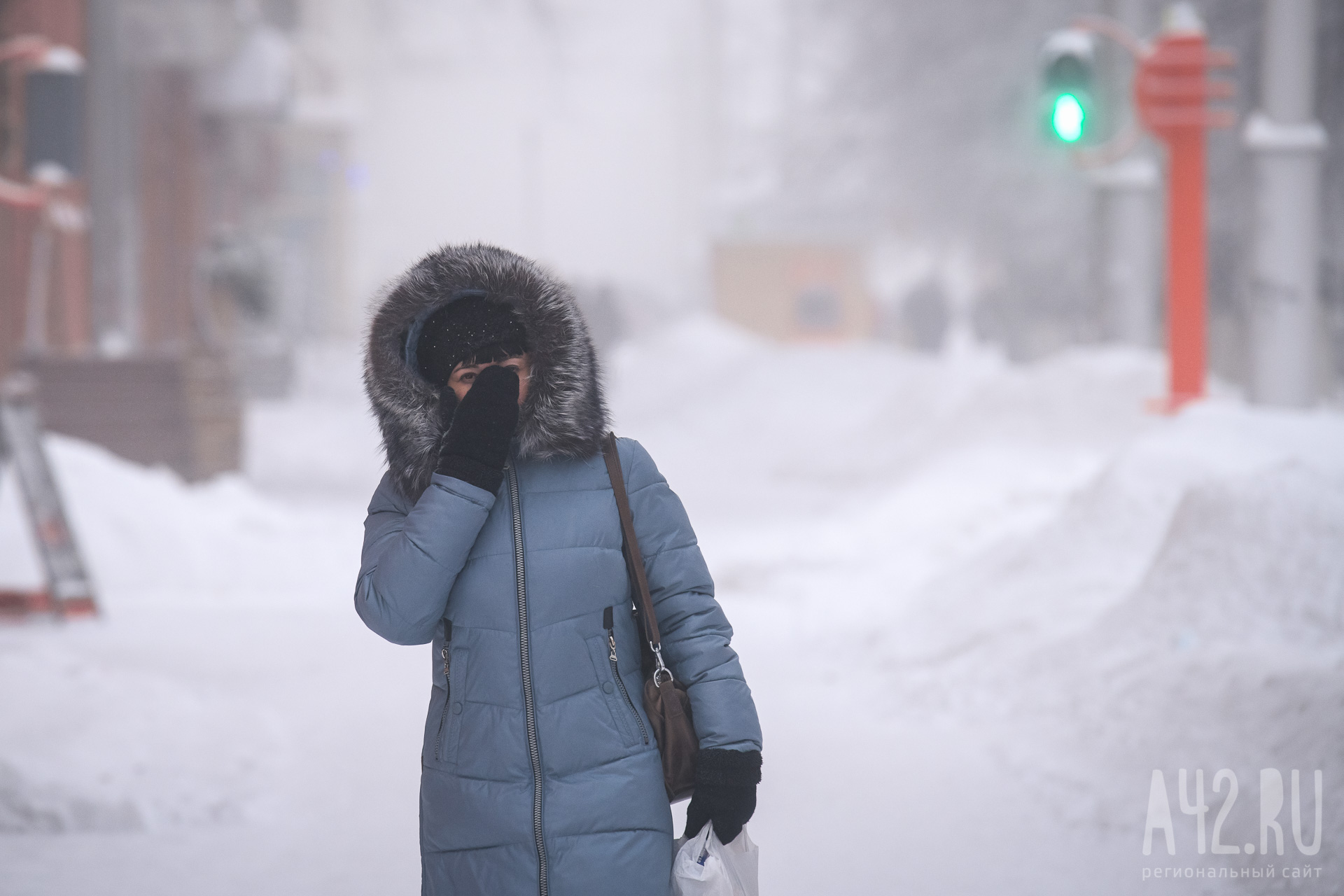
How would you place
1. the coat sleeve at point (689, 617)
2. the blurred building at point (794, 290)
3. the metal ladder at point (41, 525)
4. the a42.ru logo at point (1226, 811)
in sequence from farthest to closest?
the blurred building at point (794, 290) → the metal ladder at point (41, 525) → the a42.ru logo at point (1226, 811) → the coat sleeve at point (689, 617)

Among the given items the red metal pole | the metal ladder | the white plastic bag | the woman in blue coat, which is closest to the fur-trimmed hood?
the woman in blue coat

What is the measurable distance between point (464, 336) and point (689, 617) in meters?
0.65

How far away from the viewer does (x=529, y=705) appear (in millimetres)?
2369

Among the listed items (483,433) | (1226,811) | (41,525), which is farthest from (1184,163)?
(483,433)

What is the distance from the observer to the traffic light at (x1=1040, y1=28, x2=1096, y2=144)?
7.93m

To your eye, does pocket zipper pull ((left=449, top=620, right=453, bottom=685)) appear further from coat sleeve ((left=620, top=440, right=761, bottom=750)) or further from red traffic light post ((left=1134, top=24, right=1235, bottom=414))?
red traffic light post ((left=1134, top=24, right=1235, bottom=414))

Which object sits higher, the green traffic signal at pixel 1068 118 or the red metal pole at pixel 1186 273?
the green traffic signal at pixel 1068 118

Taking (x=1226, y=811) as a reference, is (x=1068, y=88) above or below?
above

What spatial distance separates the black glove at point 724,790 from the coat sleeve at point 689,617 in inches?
0.7

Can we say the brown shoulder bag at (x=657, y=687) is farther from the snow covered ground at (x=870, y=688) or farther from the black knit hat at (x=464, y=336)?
the snow covered ground at (x=870, y=688)

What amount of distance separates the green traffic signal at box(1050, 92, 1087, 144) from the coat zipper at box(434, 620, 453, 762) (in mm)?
6466

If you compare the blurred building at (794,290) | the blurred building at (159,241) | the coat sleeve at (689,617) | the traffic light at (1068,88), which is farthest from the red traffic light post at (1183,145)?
the blurred building at (794,290)

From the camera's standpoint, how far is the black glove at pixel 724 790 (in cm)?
239

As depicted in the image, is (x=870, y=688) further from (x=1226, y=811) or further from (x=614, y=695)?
(x=614, y=695)
